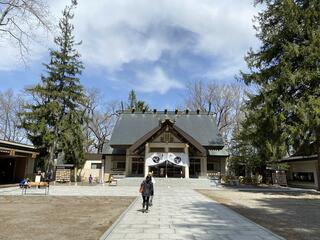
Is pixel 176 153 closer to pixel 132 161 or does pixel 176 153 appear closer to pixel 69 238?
pixel 132 161

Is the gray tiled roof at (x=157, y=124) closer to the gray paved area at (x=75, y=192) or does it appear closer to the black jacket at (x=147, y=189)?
the gray paved area at (x=75, y=192)

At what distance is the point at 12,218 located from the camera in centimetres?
988

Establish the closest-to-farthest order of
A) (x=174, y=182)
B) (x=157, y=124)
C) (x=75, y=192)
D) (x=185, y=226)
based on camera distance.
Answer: (x=185, y=226) < (x=75, y=192) < (x=174, y=182) < (x=157, y=124)

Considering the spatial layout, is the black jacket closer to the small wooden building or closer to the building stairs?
the building stairs

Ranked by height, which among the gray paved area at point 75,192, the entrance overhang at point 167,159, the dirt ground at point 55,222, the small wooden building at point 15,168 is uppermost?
the entrance overhang at point 167,159

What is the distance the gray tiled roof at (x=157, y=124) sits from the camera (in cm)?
3717

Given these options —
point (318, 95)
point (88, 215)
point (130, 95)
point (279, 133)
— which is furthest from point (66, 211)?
point (130, 95)

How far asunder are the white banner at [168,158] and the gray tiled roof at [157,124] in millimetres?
4263

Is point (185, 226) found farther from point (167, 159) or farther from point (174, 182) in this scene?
point (167, 159)

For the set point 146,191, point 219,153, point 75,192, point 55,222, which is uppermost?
point 219,153

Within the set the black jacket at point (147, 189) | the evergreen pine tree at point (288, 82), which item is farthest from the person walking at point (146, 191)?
the evergreen pine tree at point (288, 82)

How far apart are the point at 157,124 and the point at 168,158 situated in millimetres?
8627

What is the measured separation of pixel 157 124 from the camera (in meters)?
40.5

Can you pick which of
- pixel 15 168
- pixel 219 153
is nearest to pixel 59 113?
pixel 15 168
